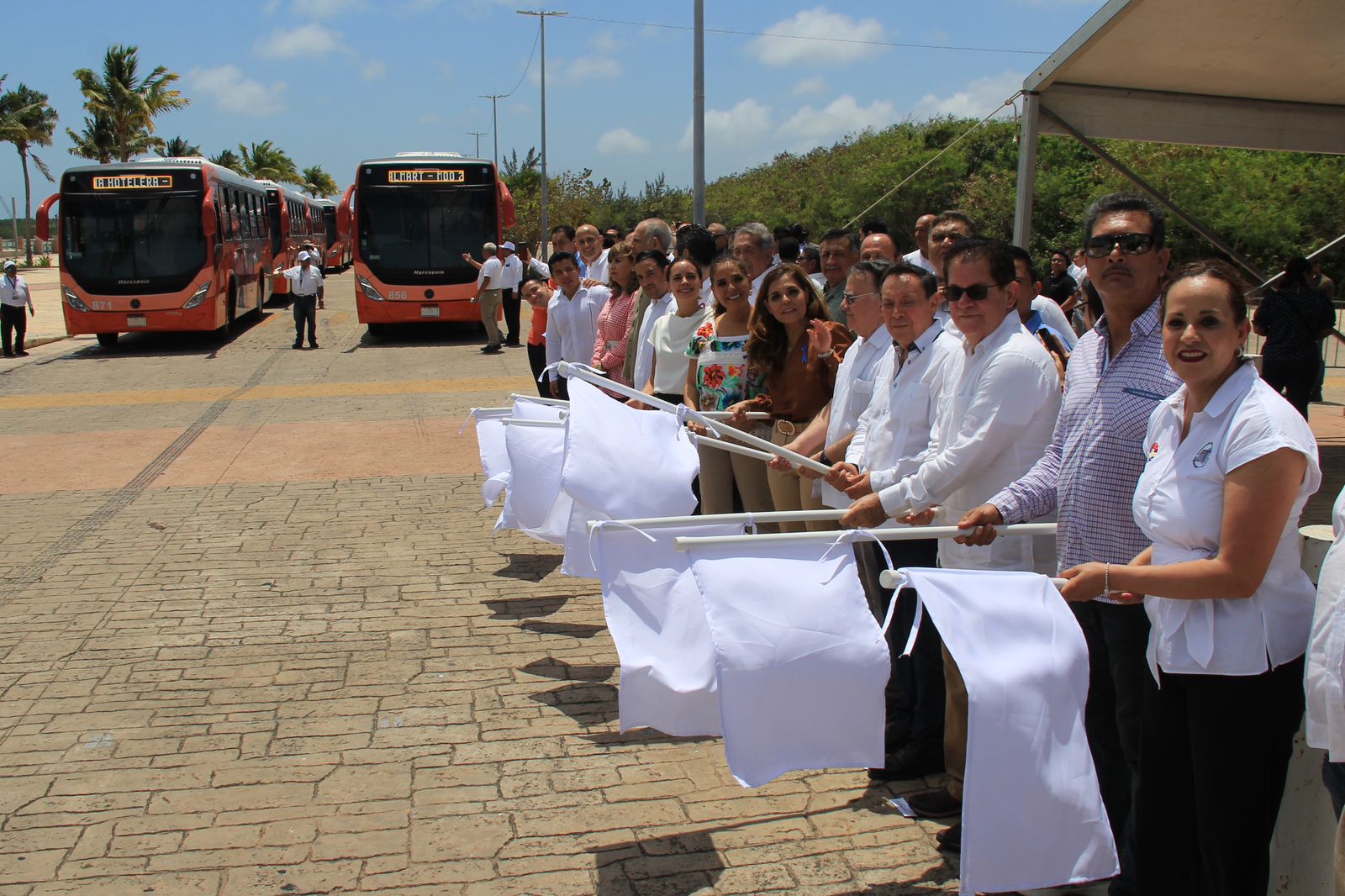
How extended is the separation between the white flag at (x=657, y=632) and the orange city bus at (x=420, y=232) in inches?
741

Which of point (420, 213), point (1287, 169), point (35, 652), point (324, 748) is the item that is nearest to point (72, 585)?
point (35, 652)

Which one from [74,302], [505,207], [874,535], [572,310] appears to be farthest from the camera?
[505,207]

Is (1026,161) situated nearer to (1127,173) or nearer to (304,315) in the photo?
(1127,173)

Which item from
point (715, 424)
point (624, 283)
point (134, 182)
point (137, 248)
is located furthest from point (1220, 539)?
point (134, 182)

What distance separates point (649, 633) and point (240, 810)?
179 centimetres

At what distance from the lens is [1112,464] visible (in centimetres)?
330

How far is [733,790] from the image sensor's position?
4.39 meters

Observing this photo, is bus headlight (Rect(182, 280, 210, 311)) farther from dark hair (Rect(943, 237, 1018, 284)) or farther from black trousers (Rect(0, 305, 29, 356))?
dark hair (Rect(943, 237, 1018, 284))

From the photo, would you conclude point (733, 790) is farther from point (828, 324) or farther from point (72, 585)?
point (72, 585)

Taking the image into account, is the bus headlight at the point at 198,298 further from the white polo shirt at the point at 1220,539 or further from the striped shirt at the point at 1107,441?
the white polo shirt at the point at 1220,539

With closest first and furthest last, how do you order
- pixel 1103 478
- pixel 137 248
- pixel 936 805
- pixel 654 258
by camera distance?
pixel 1103 478, pixel 936 805, pixel 654 258, pixel 137 248

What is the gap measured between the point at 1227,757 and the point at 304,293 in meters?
20.1

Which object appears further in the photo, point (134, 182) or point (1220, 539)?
point (134, 182)

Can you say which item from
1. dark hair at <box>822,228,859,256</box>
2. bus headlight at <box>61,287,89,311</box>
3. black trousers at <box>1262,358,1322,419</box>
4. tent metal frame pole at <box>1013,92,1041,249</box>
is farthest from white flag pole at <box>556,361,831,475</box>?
bus headlight at <box>61,287,89,311</box>
